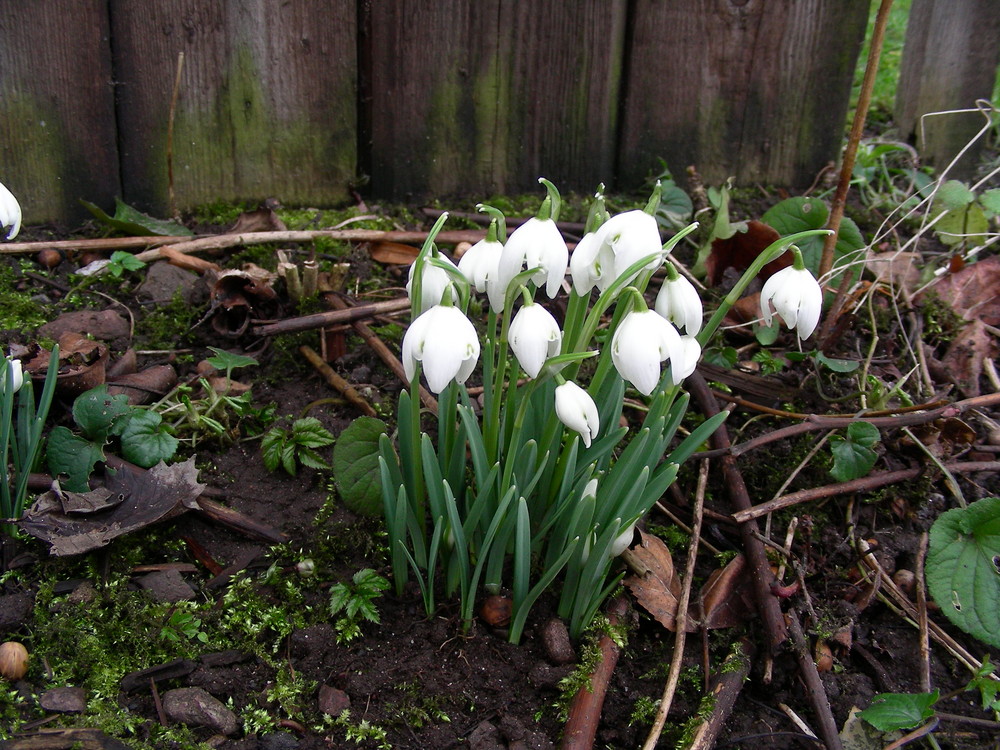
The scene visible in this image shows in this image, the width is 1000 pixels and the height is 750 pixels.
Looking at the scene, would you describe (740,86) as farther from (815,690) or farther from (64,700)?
(64,700)

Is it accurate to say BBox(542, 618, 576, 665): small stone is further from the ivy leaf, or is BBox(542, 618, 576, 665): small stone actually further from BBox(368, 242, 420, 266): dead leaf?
the ivy leaf

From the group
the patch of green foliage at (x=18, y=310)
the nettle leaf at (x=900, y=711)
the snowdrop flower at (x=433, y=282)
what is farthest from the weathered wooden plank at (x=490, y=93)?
the nettle leaf at (x=900, y=711)

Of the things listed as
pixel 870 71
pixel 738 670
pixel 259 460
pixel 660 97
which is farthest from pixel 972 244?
pixel 259 460

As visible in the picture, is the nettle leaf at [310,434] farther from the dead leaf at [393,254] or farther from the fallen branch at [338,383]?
the dead leaf at [393,254]

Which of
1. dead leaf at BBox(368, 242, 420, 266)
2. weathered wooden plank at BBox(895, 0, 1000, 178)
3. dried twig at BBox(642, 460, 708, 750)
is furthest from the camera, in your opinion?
weathered wooden plank at BBox(895, 0, 1000, 178)

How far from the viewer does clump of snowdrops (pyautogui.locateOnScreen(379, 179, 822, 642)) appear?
3.70 feet

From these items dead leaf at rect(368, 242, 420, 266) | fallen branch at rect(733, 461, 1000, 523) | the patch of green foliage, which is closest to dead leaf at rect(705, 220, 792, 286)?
fallen branch at rect(733, 461, 1000, 523)

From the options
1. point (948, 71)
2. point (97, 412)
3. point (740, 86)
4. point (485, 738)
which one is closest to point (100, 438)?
point (97, 412)

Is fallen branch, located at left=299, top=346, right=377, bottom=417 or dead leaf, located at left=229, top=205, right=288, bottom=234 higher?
dead leaf, located at left=229, top=205, right=288, bottom=234

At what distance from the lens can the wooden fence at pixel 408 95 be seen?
2174 millimetres

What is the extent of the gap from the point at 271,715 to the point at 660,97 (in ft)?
6.89

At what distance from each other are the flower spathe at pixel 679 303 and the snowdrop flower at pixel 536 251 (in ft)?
0.58

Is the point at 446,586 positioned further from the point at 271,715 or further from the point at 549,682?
the point at 271,715

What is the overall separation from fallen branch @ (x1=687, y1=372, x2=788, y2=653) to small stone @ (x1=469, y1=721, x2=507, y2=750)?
0.50 metres
